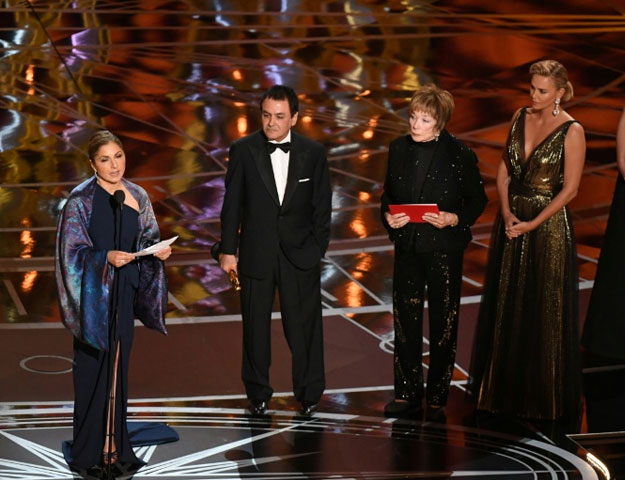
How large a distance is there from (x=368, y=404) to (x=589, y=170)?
4075 mm

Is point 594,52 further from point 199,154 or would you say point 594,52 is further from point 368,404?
point 368,404

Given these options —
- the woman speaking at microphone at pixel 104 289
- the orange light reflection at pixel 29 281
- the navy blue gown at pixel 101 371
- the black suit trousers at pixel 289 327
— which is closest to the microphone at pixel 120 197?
the woman speaking at microphone at pixel 104 289

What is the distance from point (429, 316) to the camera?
570cm

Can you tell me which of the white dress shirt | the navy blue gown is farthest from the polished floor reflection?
the white dress shirt

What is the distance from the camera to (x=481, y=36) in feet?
38.8

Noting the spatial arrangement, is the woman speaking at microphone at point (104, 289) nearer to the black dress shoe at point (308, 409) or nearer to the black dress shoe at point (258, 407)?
the black dress shoe at point (258, 407)

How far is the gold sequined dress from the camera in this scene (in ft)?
18.5

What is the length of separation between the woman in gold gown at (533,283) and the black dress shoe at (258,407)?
42.3 inches

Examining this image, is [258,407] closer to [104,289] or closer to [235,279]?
[235,279]

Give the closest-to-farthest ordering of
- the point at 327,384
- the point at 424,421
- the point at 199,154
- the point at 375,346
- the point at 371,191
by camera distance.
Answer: the point at 424,421, the point at 327,384, the point at 375,346, the point at 371,191, the point at 199,154

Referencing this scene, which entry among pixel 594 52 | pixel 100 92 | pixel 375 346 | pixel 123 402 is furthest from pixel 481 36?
pixel 123 402

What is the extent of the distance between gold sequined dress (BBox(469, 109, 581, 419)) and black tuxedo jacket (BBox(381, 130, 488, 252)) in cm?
22

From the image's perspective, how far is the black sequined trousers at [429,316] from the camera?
566 centimetres

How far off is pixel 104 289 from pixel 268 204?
1047 millimetres
